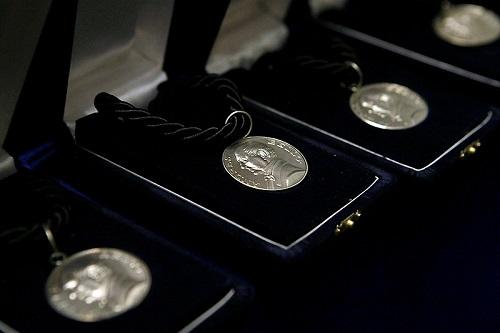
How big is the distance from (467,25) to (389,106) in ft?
1.03

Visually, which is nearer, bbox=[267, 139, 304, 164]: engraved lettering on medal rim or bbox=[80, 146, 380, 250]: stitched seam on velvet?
bbox=[80, 146, 380, 250]: stitched seam on velvet

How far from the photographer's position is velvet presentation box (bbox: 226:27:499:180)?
929mm

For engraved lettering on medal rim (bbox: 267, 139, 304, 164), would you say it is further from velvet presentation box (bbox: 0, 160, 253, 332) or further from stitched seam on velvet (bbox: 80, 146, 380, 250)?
velvet presentation box (bbox: 0, 160, 253, 332)

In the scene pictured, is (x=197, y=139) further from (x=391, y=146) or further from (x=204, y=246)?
(x=391, y=146)

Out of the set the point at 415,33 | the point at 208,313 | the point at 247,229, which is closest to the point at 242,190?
the point at 247,229

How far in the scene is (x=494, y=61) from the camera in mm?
1153

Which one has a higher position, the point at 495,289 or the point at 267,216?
the point at 267,216

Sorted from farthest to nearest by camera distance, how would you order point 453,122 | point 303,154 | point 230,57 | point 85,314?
1. point 230,57
2. point 453,122
3. point 303,154
4. point 85,314

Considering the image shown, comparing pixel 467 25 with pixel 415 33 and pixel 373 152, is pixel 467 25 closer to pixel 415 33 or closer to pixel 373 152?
pixel 415 33

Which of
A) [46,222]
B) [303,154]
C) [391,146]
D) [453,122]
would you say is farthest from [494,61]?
[46,222]

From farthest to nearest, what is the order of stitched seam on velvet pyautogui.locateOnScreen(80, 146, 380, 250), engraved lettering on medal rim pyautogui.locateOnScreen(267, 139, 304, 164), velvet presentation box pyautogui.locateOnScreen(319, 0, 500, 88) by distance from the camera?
velvet presentation box pyautogui.locateOnScreen(319, 0, 500, 88)
engraved lettering on medal rim pyautogui.locateOnScreen(267, 139, 304, 164)
stitched seam on velvet pyautogui.locateOnScreen(80, 146, 380, 250)

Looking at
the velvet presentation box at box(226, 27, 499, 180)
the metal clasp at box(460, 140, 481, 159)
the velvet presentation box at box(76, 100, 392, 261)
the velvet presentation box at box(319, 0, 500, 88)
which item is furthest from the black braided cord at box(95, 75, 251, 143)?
the velvet presentation box at box(319, 0, 500, 88)

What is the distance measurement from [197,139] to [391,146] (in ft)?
0.82

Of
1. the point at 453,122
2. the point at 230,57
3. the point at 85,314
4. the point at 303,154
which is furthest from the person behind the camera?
the point at 230,57
